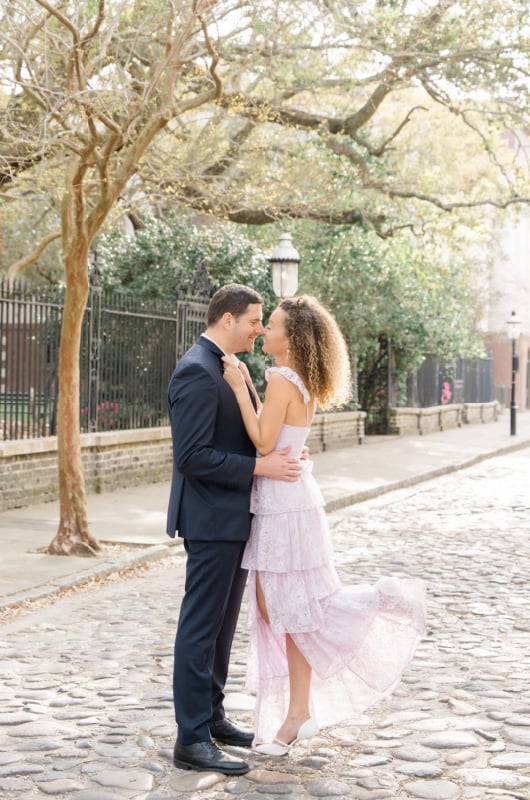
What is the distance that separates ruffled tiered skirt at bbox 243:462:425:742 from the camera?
4.75 meters

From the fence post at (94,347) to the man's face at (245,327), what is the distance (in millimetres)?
10564

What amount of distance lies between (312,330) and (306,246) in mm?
20370

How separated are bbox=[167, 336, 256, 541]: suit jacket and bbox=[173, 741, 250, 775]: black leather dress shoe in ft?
2.77

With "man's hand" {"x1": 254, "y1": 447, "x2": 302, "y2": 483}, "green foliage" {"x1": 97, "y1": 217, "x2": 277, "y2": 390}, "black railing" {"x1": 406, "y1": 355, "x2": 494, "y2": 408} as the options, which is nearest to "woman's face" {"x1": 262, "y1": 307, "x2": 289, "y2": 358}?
"man's hand" {"x1": 254, "y1": 447, "x2": 302, "y2": 483}

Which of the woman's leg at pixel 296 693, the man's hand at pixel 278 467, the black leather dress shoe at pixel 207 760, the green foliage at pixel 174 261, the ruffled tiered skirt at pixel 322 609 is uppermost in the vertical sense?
the green foliage at pixel 174 261

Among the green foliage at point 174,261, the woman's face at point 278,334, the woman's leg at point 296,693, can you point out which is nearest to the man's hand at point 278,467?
the woman's face at point 278,334

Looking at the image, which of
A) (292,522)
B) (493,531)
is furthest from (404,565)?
(292,522)

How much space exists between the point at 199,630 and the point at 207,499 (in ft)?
1.74

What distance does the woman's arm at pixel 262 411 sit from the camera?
4672 millimetres

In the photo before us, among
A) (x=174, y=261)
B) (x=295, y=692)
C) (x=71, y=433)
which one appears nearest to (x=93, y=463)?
(x=71, y=433)

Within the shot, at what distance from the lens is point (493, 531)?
482 inches

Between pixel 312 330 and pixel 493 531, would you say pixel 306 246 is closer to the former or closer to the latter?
pixel 493 531

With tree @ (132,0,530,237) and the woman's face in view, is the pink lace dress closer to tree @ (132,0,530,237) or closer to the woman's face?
the woman's face

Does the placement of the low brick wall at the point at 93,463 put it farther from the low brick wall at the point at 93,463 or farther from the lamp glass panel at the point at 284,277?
the lamp glass panel at the point at 284,277
